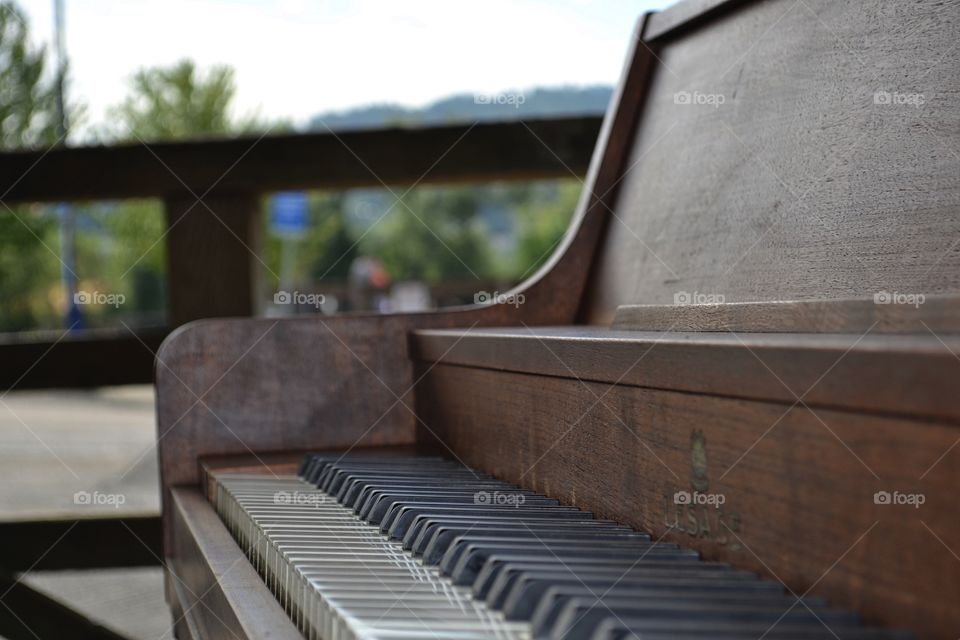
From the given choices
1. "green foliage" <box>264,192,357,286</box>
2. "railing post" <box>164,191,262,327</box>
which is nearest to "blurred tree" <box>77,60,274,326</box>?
"green foliage" <box>264,192,357,286</box>

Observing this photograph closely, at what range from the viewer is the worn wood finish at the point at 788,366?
23.9 inches

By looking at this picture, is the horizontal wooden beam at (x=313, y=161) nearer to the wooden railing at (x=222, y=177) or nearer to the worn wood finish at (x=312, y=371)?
the wooden railing at (x=222, y=177)

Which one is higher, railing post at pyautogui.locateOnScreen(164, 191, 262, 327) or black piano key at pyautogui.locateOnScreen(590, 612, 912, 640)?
railing post at pyautogui.locateOnScreen(164, 191, 262, 327)

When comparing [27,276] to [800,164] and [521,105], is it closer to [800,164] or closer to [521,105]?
[521,105]

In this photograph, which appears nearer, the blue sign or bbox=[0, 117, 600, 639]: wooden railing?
bbox=[0, 117, 600, 639]: wooden railing

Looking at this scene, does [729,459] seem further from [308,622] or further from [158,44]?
[158,44]

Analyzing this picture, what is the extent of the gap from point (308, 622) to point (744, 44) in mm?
1085

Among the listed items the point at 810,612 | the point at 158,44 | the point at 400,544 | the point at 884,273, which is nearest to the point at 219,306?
the point at 400,544

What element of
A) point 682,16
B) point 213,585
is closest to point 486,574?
point 213,585

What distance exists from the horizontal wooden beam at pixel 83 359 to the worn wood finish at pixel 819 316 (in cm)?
185

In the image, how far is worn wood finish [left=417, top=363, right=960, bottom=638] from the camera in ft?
2.10

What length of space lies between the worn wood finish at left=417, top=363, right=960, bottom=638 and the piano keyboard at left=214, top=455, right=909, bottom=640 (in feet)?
0.07

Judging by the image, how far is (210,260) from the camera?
2736mm

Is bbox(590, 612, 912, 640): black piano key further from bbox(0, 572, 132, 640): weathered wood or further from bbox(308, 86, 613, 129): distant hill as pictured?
bbox(0, 572, 132, 640): weathered wood
